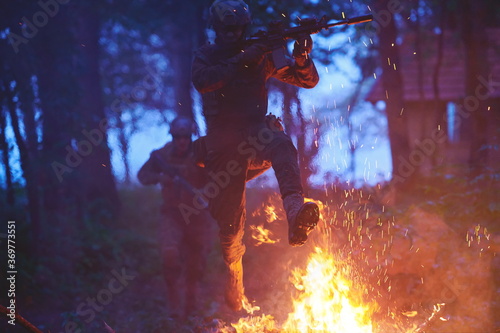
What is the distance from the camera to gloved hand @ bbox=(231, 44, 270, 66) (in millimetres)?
3832

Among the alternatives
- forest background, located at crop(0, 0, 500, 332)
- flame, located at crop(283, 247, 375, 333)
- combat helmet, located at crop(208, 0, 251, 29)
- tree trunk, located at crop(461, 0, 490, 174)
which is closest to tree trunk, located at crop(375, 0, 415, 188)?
forest background, located at crop(0, 0, 500, 332)

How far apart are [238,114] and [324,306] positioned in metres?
2.39

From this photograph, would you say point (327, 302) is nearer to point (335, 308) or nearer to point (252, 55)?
point (335, 308)

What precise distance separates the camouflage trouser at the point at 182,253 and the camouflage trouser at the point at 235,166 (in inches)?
69.9

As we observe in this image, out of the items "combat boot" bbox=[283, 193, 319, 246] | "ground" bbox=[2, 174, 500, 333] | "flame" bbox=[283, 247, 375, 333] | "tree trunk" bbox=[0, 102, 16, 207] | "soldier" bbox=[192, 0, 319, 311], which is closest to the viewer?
"combat boot" bbox=[283, 193, 319, 246]

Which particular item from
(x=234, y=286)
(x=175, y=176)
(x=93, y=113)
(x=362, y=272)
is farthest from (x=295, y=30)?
(x=93, y=113)

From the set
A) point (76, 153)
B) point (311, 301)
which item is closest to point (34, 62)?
point (76, 153)

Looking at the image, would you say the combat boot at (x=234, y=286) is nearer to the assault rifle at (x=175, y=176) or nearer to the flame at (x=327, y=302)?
the flame at (x=327, y=302)

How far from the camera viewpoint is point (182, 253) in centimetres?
639

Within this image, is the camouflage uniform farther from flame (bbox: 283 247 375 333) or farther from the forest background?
flame (bbox: 283 247 375 333)

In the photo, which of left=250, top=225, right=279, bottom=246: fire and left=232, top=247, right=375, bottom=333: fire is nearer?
left=232, top=247, right=375, bottom=333: fire

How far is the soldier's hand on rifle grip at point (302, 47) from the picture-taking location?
12.5 feet

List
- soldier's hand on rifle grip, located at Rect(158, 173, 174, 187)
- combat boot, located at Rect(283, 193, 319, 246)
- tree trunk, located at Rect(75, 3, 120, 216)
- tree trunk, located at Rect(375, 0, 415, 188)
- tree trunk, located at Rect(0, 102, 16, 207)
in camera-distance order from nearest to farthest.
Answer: combat boot, located at Rect(283, 193, 319, 246), soldier's hand on rifle grip, located at Rect(158, 173, 174, 187), tree trunk, located at Rect(0, 102, 16, 207), tree trunk, located at Rect(375, 0, 415, 188), tree trunk, located at Rect(75, 3, 120, 216)

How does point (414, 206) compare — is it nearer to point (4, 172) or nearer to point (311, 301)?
point (311, 301)
